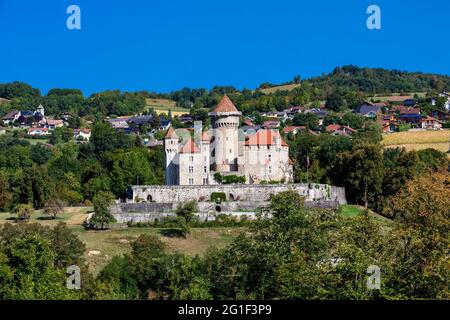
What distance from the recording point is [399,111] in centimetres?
13775

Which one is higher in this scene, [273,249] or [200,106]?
[200,106]

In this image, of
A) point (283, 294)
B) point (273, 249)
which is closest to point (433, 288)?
point (283, 294)

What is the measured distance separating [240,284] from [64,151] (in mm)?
72144

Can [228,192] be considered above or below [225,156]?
below

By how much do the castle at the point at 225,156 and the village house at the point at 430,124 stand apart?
5283 cm

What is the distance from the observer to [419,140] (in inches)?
4173

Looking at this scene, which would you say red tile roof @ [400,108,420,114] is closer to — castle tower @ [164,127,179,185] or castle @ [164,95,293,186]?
castle @ [164,95,293,186]

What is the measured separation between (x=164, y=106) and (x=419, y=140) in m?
79.3

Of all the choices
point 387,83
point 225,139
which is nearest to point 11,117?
point 387,83

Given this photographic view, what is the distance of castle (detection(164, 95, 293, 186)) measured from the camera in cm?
7306

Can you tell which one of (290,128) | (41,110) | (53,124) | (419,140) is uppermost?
(41,110)

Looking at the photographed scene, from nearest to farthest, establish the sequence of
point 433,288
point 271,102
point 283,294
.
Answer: point 433,288
point 283,294
point 271,102

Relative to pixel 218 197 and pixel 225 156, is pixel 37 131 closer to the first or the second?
pixel 225 156

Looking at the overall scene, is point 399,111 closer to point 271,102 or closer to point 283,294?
point 271,102
